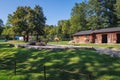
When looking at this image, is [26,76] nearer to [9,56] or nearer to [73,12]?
[9,56]

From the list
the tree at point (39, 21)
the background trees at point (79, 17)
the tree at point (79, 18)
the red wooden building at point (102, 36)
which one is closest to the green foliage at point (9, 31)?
the background trees at point (79, 17)

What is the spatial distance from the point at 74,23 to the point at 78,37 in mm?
22239

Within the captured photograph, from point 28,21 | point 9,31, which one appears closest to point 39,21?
point 28,21

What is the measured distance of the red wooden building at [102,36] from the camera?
54.8 m

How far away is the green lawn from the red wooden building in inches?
1284

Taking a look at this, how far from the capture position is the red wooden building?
180 feet

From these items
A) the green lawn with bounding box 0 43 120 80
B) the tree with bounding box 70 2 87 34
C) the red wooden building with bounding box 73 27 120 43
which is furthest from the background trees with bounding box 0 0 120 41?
the green lawn with bounding box 0 43 120 80

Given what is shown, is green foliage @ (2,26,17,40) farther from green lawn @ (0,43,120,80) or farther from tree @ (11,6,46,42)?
green lawn @ (0,43,120,80)

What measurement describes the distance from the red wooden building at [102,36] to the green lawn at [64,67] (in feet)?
107

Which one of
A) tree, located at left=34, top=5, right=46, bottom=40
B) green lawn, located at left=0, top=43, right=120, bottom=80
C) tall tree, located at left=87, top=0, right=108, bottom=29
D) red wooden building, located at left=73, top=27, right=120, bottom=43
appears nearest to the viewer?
green lawn, located at left=0, top=43, right=120, bottom=80

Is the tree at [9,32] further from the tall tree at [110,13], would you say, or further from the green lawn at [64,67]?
the green lawn at [64,67]

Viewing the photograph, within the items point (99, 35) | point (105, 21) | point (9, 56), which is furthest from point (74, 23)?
point (9, 56)

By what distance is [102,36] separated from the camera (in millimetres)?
59906

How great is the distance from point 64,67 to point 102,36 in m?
41.4
